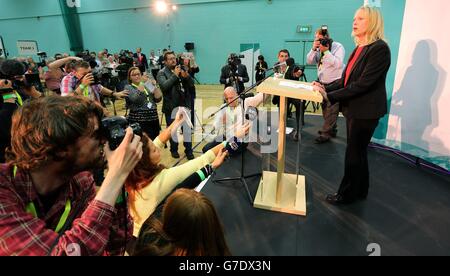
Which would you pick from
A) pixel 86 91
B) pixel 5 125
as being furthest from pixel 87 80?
pixel 5 125

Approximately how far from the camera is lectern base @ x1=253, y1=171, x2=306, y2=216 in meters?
2.49

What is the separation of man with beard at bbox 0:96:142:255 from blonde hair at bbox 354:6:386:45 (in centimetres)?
207

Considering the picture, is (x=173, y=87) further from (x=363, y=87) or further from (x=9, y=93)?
(x=363, y=87)

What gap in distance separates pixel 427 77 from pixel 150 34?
1102cm

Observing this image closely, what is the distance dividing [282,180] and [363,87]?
1.11 m

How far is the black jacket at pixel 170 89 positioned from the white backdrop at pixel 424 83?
288cm

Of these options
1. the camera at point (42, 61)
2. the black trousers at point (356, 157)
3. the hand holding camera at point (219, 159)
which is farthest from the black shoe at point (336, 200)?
the camera at point (42, 61)

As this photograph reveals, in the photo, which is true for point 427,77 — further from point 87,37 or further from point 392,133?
point 87,37

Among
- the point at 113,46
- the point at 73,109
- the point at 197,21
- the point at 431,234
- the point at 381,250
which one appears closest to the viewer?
the point at 73,109

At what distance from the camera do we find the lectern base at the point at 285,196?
8.16ft

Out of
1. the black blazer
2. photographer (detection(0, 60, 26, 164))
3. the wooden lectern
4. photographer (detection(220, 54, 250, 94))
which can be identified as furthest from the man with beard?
photographer (detection(220, 54, 250, 94))

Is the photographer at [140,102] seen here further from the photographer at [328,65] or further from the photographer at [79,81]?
the photographer at [328,65]

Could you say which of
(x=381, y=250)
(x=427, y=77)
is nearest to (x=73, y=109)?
(x=381, y=250)

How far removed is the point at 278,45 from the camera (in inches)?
384
